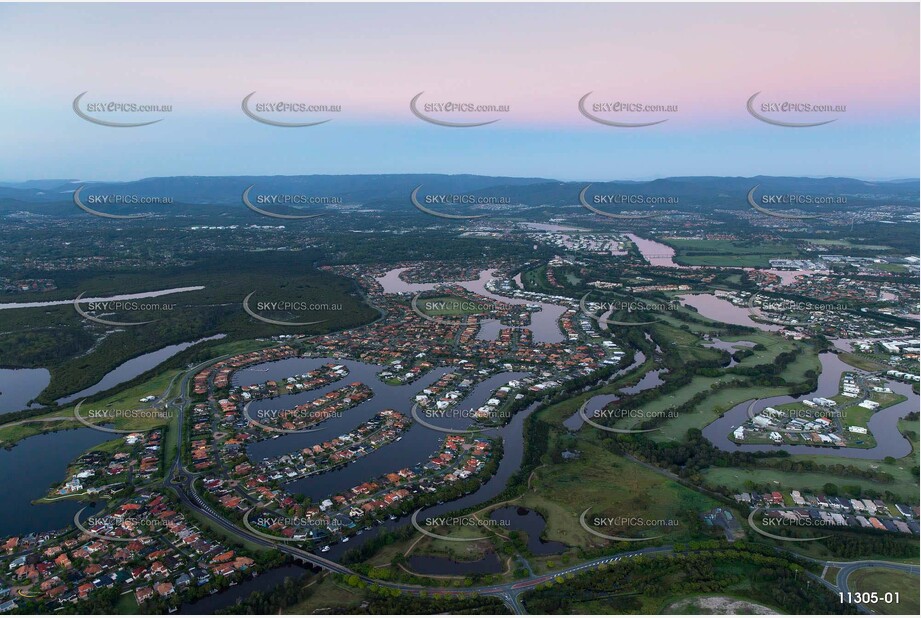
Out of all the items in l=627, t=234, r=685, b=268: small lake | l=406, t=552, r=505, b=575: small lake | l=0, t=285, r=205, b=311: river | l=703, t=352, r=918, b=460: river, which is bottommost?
l=406, t=552, r=505, b=575: small lake

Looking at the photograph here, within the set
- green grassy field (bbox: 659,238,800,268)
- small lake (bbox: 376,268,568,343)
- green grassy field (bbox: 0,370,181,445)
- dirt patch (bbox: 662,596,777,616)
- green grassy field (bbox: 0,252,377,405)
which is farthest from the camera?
green grassy field (bbox: 659,238,800,268)

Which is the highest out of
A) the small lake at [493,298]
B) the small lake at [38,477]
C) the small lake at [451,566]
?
the small lake at [493,298]

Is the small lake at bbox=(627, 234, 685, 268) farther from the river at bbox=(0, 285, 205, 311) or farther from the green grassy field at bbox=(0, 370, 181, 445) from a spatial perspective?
the green grassy field at bbox=(0, 370, 181, 445)

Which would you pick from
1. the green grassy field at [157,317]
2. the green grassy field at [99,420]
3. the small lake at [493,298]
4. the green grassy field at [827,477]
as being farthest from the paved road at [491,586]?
the small lake at [493,298]

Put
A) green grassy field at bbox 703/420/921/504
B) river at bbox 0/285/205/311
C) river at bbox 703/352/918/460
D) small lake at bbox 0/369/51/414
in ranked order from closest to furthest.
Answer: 1. green grassy field at bbox 703/420/921/504
2. river at bbox 703/352/918/460
3. small lake at bbox 0/369/51/414
4. river at bbox 0/285/205/311

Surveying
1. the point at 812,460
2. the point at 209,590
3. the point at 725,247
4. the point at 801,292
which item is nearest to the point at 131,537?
the point at 209,590

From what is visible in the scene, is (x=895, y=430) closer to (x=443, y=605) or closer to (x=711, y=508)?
(x=711, y=508)

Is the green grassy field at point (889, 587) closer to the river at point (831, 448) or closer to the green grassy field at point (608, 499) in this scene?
the green grassy field at point (608, 499)

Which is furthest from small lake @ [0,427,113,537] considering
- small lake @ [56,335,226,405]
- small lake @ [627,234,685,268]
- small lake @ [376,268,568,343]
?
small lake @ [627,234,685,268]
